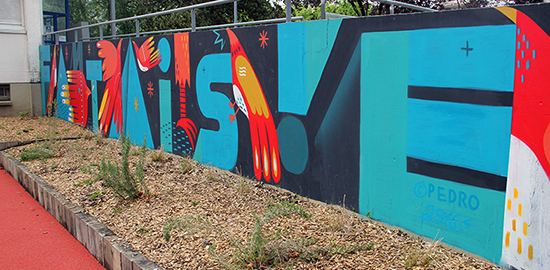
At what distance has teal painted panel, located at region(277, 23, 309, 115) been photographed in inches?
204

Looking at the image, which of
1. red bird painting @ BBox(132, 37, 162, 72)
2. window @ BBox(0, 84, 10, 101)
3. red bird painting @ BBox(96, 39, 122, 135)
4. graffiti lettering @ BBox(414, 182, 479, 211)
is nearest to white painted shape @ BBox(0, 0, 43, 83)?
window @ BBox(0, 84, 10, 101)

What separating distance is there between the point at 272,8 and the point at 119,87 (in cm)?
1949

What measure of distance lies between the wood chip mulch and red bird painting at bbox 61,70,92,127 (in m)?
4.30

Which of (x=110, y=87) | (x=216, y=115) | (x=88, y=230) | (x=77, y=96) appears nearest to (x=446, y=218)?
(x=88, y=230)

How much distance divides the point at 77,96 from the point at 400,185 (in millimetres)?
9526

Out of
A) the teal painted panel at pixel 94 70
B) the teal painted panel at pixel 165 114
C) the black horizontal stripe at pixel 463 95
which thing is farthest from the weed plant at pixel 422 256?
the teal painted panel at pixel 94 70

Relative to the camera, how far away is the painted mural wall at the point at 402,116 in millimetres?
3334

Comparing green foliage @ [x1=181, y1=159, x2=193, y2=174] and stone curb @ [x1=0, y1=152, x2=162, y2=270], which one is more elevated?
green foliage @ [x1=181, y1=159, x2=193, y2=174]

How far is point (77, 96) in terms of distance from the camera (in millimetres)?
11570

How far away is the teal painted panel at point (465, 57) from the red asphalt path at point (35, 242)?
3398 mm

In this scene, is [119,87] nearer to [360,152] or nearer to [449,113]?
[360,152]

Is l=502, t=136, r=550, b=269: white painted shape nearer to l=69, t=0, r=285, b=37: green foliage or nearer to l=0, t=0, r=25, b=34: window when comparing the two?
l=0, t=0, r=25, b=34: window

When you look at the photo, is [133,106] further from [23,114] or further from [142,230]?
[23,114]

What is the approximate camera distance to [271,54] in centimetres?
561
